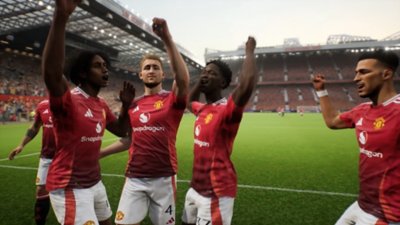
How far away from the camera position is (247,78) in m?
2.91

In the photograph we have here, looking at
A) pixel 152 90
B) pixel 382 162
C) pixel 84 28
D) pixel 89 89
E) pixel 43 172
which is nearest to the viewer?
pixel 382 162

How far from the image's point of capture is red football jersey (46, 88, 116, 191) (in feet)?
9.34

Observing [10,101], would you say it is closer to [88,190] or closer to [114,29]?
[114,29]

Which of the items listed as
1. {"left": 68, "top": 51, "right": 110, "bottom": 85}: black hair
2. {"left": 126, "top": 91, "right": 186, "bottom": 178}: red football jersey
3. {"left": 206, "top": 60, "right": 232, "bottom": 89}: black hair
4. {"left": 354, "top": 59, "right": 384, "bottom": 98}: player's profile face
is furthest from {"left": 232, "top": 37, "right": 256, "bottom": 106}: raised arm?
{"left": 68, "top": 51, "right": 110, "bottom": 85}: black hair

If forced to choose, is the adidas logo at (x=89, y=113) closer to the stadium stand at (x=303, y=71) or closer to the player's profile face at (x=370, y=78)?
the player's profile face at (x=370, y=78)

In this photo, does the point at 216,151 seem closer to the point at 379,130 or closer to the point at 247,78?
the point at 247,78

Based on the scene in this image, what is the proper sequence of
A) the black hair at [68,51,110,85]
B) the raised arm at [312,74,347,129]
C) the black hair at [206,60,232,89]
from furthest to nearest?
the raised arm at [312,74,347,129] → the black hair at [206,60,232,89] → the black hair at [68,51,110,85]

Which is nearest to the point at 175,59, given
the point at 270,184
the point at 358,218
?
the point at 358,218

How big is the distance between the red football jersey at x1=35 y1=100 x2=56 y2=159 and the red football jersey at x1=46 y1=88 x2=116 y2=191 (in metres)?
2.10

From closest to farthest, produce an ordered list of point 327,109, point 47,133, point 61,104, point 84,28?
1. point 61,104
2. point 327,109
3. point 47,133
4. point 84,28

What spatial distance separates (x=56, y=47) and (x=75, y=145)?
1.05 metres

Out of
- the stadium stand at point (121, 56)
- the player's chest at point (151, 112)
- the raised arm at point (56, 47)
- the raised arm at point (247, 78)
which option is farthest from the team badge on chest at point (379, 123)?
the stadium stand at point (121, 56)

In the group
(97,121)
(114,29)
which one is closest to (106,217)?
(97,121)

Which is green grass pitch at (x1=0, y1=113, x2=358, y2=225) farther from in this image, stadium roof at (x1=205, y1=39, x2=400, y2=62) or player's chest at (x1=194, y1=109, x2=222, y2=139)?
stadium roof at (x1=205, y1=39, x2=400, y2=62)
